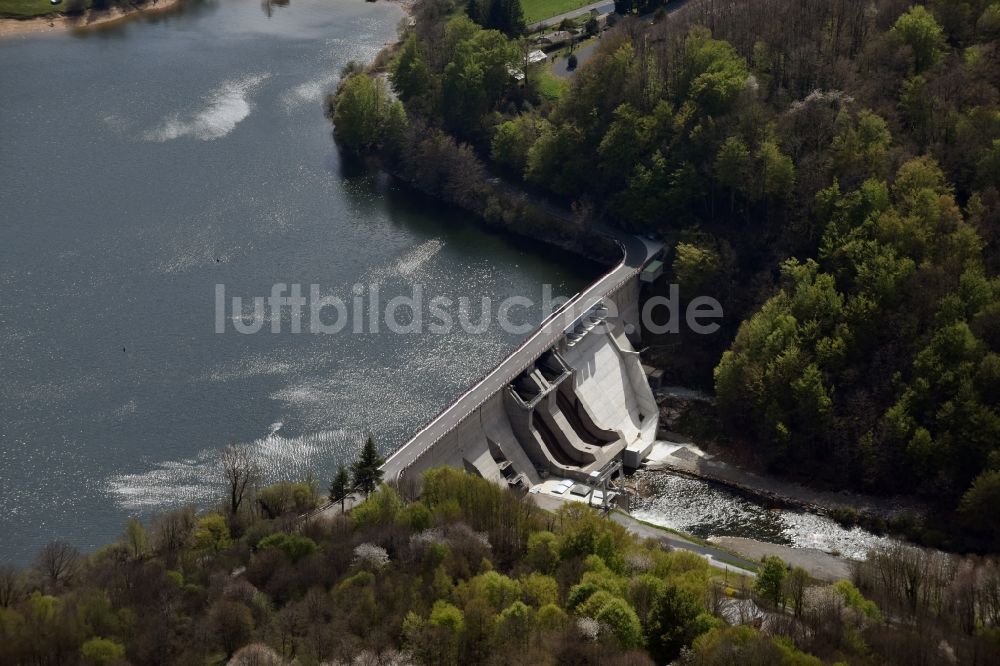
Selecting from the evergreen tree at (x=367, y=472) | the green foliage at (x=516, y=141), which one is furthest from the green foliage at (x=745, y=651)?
the green foliage at (x=516, y=141)

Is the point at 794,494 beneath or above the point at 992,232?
beneath

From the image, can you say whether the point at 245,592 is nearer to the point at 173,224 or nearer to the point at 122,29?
the point at 173,224

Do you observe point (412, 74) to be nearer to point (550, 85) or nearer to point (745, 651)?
point (550, 85)

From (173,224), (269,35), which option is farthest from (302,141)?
(269,35)

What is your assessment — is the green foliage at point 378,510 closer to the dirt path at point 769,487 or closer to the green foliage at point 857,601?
the dirt path at point 769,487

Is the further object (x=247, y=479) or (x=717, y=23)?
(x=717, y=23)

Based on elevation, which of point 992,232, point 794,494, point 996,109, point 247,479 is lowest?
point 794,494
